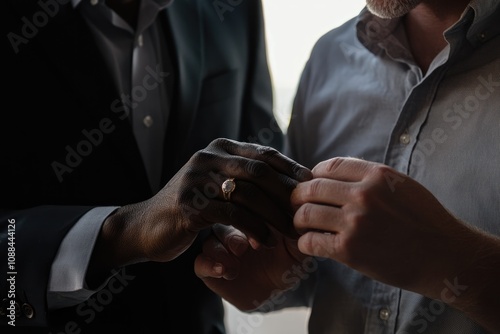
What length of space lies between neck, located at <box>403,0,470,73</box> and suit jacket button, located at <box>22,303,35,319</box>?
832 millimetres

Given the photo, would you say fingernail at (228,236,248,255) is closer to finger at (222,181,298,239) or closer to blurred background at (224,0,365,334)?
finger at (222,181,298,239)

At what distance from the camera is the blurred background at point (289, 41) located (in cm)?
194

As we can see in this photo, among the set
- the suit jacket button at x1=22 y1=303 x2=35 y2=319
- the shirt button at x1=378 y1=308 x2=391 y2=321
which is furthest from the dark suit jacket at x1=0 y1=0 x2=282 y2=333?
the shirt button at x1=378 y1=308 x2=391 y2=321

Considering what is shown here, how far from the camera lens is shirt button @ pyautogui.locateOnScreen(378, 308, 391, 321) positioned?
1228 mm

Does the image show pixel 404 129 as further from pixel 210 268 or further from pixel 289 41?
pixel 289 41

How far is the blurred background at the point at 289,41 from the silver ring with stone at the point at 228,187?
901 mm

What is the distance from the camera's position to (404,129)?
1248 mm

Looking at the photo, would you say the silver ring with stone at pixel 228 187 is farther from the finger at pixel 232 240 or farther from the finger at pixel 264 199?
the finger at pixel 232 240

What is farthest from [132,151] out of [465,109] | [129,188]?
[465,109]

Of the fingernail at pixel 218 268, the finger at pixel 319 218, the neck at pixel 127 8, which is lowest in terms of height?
the fingernail at pixel 218 268

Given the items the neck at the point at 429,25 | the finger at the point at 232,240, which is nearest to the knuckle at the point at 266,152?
the finger at the point at 232,240

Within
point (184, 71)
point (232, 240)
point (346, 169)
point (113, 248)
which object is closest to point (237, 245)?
point (232, 240)

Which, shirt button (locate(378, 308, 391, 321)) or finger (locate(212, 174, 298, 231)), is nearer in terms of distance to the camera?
finger (locate(212, 174, 298, 231))

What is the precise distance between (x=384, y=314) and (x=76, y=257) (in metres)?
0.55
